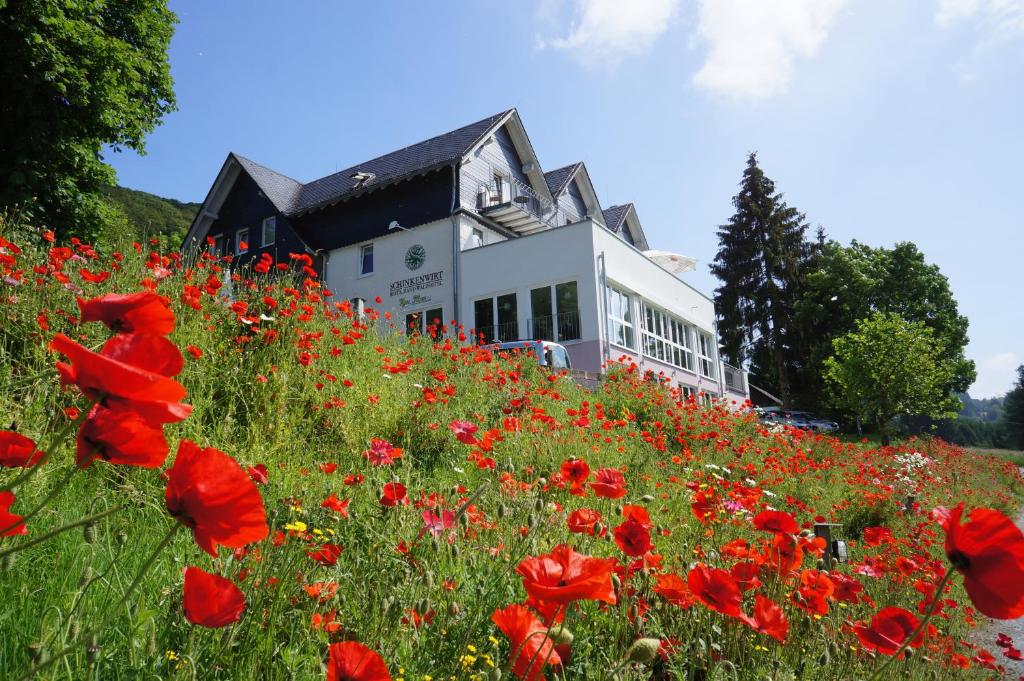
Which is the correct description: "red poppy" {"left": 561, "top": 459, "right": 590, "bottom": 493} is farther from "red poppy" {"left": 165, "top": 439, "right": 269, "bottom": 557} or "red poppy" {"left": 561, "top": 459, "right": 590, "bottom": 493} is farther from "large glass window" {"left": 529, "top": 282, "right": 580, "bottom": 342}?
"large glass window" {"left": 529, "top": 282, "right": 580, "bottom": 342}

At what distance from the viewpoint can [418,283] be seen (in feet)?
66.8

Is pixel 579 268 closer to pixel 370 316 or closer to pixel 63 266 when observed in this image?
pixel 370 316

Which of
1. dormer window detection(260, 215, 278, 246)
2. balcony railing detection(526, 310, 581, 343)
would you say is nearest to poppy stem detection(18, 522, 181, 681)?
balcony railing detection(526, 310, 581, 343)

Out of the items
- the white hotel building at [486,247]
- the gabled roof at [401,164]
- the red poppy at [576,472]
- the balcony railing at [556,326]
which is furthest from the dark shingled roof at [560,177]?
the red poppy at [576,472]

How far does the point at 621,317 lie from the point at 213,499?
18.8 meters

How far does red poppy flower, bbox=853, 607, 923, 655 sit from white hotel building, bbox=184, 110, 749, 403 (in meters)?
14.9

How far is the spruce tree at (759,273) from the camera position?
37125 millimetres

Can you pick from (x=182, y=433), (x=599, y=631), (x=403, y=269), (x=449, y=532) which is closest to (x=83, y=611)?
(x=449, y=532)

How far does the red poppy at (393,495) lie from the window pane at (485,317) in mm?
16331

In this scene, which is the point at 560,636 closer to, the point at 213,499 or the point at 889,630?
the point at 213,499

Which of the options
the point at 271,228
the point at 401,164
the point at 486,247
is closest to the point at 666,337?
the point at 486,247

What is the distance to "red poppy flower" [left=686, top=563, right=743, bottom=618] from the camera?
5.00 feet

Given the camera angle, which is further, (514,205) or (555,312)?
(514,205)

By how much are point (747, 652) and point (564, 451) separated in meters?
2.63
